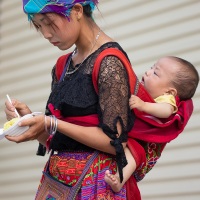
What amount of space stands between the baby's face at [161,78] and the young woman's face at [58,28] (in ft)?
1.69

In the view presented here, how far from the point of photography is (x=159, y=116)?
3.14 metres

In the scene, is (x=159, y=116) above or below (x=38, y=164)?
above

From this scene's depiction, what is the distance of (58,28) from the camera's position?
3107 mm

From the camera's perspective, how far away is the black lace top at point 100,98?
2996mm

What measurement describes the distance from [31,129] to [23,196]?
13.0 feet

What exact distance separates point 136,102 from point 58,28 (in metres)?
0.51

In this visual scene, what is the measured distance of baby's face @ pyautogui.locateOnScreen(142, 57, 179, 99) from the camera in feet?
11.2

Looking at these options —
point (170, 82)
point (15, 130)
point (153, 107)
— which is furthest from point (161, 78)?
point (15, 130)

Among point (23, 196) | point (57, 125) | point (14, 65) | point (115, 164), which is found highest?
point (57, 125)

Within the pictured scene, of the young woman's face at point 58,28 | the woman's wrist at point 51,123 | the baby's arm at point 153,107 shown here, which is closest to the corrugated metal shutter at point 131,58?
the baby's arm at point 153,107

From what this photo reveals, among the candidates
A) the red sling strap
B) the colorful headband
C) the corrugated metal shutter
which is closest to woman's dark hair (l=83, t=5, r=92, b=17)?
the colorful headband

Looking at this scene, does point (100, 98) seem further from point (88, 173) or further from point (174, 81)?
point (174, 81)

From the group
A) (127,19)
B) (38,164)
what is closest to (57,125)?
(127,19)

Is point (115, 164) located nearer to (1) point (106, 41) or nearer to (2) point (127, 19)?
(1) point (106, 41)
